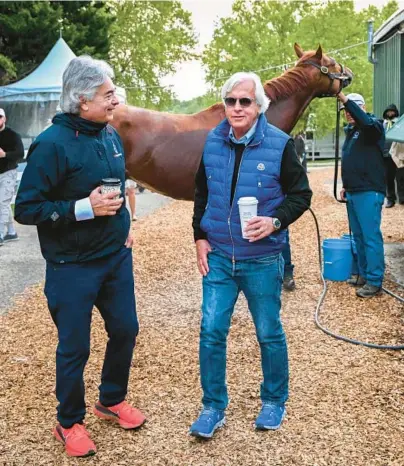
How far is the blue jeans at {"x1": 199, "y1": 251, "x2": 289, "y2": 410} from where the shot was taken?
3037 mm

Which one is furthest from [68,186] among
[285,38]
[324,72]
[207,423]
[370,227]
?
[285,38]

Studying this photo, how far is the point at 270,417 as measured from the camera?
320 cm

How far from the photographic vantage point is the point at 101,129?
9.64 ft

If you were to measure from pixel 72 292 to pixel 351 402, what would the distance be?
181cm

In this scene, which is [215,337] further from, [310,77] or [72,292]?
[310,77]

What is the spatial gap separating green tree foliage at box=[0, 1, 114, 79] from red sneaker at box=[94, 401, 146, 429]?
712 inches

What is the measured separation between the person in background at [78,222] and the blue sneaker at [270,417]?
855 mm

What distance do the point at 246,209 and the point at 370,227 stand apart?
3.19 metres

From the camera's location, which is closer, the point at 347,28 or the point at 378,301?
the point at 378,301

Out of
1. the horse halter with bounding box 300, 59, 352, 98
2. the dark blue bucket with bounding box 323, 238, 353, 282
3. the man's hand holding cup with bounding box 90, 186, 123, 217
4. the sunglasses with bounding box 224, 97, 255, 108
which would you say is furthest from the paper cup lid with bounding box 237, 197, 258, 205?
the dark blue bucket with bounding box 323, 238, 353, 282

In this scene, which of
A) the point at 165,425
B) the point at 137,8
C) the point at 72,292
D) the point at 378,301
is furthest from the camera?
the point at 137,8

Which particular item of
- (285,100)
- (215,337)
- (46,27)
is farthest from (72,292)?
(46,27)

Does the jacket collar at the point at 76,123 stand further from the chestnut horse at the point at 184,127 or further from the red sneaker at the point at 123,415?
the chestnut horse at the point at 184,127

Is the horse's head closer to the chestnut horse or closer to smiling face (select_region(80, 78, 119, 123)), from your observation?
the chestnut horse
